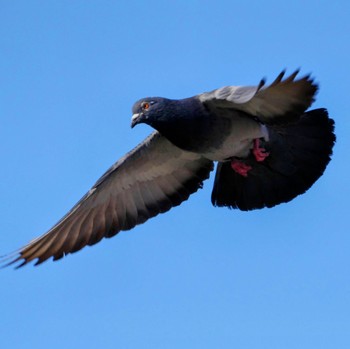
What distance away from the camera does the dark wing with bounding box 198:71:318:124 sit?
13.6 m

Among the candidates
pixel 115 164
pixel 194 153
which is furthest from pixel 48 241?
pixel 194 153

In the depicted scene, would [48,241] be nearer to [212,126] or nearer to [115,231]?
[115,231]

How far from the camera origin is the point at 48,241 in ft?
51.2

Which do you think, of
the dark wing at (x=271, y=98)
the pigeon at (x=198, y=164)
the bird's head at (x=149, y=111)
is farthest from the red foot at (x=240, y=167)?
the bird's head at (x=149, y=111)

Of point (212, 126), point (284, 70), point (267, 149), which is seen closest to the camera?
point (284, 70)

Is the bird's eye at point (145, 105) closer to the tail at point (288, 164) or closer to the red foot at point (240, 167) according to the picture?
the red foot at point (240, 167)

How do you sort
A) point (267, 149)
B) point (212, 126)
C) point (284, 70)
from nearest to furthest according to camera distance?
point (284, 70) → point (212, 126) → point (267, 149)

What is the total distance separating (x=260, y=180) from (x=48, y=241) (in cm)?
344

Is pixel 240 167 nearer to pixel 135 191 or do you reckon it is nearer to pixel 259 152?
pixel 259 152

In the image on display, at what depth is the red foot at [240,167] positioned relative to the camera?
16.3 meters

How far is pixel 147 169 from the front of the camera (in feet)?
54.6

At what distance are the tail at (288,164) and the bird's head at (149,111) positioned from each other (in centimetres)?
189

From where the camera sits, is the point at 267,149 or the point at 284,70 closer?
the point at 284,70

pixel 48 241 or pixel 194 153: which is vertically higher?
pixel 194 153
